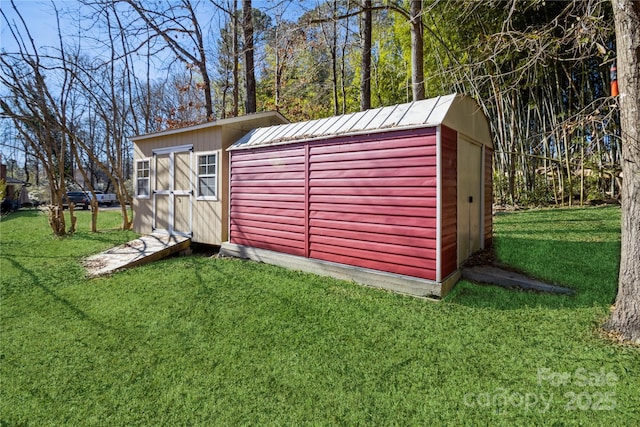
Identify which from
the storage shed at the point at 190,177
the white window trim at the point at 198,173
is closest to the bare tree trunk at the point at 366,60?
the storage shed at the point at 190,177

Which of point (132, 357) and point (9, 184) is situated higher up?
point (9, 184)

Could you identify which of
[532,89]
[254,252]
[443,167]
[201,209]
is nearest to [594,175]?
[532,89]

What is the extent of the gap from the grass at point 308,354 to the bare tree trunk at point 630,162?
302 mm

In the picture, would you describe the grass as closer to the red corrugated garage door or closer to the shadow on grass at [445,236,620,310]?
the shadow on grass at [445,236,620,310]

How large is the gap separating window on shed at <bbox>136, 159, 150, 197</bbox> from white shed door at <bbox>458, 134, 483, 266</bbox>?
6.89m

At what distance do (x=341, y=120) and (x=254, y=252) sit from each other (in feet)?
8.71

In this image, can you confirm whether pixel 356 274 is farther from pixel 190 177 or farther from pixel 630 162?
pixel 190 177

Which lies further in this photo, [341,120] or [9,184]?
[9,184]

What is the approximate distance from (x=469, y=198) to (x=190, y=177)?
5.24 metres

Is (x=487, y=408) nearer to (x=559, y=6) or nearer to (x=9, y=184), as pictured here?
(x=559, y=6)

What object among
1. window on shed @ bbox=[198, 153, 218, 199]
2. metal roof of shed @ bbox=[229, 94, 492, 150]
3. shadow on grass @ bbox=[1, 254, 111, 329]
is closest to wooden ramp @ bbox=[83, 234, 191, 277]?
shadow on grass @ bbox=[1, 254, 111, 329]

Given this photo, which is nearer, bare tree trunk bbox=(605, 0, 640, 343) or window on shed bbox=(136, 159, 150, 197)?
bare tree trunk bbox=(605, 0, 640, 343)

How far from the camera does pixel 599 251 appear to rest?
4.84 meters

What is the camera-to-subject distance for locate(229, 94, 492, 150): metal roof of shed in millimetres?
3936
